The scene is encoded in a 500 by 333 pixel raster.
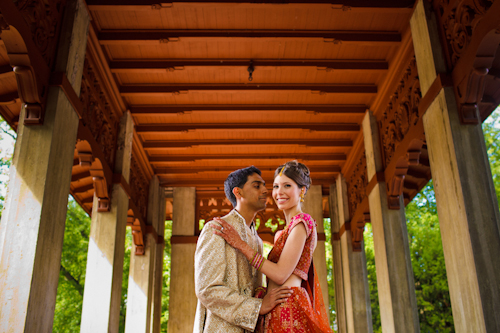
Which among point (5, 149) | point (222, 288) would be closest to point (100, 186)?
point (222, 288)

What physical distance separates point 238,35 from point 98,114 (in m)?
2.32

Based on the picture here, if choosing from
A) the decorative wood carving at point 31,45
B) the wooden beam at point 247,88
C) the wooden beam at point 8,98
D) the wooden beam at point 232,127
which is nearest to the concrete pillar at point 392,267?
the wooden beam at point 247,88

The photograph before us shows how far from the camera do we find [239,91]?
7520 millimetres

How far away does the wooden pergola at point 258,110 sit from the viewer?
4.45m

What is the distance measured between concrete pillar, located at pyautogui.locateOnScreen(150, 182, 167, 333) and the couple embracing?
7527 mm

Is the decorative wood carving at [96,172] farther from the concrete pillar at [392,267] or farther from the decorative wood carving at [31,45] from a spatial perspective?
the concrete pillar at [392,267]

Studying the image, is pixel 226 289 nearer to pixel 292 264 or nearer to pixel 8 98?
pixel 292 264

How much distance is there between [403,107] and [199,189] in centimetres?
597

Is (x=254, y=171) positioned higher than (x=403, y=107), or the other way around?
(x=403, y=107)

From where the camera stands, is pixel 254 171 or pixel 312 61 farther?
pixel 312 61

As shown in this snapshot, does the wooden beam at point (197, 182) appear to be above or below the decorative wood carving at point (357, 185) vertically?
above

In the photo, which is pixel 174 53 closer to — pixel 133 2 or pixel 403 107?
pixel 133 2

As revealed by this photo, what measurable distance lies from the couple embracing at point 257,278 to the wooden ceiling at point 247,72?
364cm

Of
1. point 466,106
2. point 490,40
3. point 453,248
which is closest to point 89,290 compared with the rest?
point 453,248
